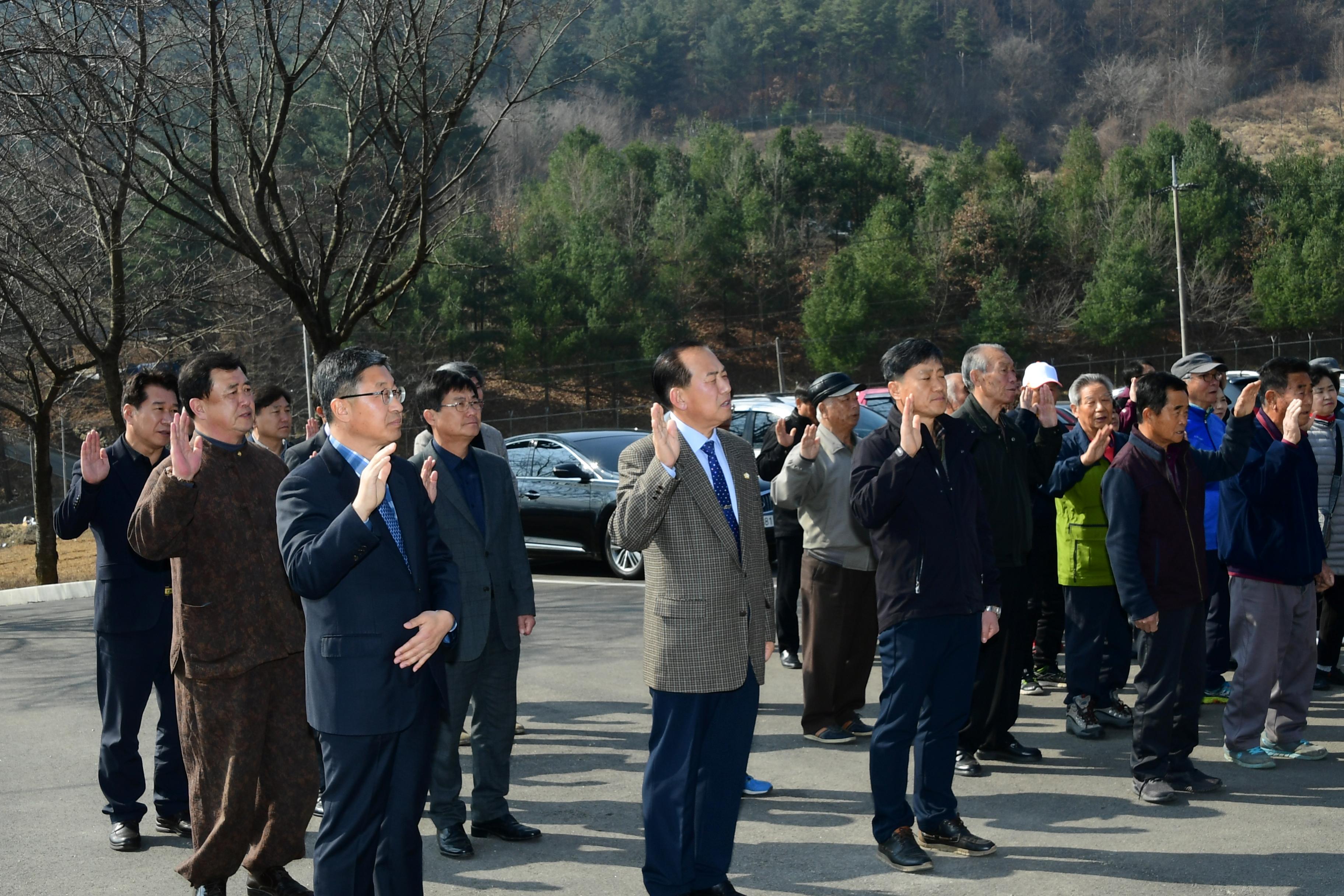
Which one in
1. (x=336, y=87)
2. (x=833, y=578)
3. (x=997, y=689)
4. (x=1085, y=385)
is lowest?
(x=997, y=689)

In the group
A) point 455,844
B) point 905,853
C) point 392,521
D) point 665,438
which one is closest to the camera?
point 392,521

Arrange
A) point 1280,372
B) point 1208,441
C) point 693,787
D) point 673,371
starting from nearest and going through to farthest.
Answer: point 693,787, point 673,371, point 1280,372, point 1208,441

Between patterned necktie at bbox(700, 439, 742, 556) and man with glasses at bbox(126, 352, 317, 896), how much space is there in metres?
1.56

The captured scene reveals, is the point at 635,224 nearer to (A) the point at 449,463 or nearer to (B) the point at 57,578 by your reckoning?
(B) the point at 57,578

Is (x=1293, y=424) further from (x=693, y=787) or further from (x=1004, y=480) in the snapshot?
(x=693, y=787)

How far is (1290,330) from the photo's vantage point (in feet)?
166

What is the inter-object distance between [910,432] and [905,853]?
1623 mm

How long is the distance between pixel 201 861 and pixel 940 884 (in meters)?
2.67

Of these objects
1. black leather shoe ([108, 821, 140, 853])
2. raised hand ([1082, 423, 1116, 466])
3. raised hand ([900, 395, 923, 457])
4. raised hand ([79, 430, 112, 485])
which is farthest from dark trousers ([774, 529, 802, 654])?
raised hand ([79, 430, 112, 485])

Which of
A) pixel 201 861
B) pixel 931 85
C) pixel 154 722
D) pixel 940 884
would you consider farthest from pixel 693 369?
pixel 931 85

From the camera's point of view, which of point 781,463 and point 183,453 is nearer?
point 183,453

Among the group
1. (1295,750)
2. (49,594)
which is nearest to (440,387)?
(1295,750)

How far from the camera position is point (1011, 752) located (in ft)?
20.4

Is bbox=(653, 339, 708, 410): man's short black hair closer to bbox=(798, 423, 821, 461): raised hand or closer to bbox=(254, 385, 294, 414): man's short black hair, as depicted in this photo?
bbox=(798, 423, 821, 461): raised hand
